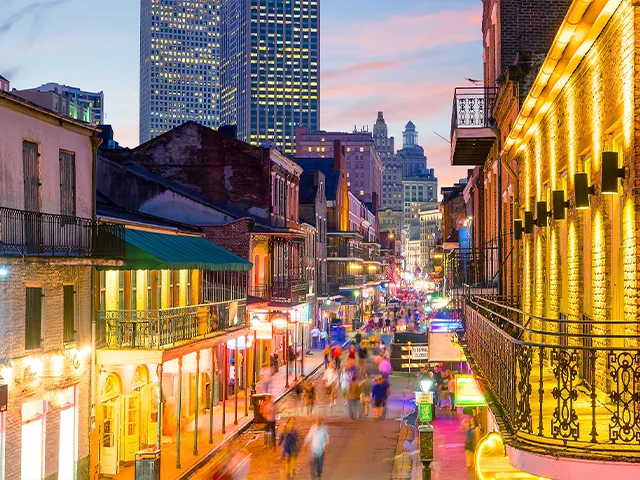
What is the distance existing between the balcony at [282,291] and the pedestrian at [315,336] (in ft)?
21.6

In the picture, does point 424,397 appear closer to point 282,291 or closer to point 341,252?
point 282,291

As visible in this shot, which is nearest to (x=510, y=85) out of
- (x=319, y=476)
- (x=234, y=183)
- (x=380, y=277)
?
(x=319, y=476)

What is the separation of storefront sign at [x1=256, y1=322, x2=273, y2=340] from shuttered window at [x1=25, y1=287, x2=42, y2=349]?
1631 centimetres

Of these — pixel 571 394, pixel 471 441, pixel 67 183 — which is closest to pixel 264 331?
pixel 471 441

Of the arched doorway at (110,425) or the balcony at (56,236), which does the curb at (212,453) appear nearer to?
the arched doorway at (110,425)

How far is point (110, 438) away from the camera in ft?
75.2

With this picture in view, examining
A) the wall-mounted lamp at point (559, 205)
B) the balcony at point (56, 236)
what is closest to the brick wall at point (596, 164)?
the wall-mounted lamp at point (559, 205)

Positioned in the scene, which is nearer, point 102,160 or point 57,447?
point 57,447

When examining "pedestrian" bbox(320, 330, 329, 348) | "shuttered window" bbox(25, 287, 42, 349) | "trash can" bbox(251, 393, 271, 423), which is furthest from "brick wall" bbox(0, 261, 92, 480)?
"pedestrian" bbox(320, 330, 329, 348)

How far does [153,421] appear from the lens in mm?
27219

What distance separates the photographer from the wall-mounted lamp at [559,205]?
1345 centimetres

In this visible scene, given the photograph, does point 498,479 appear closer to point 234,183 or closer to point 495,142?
point 495,142

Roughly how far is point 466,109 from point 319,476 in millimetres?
11020

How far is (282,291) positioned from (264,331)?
443 inches
